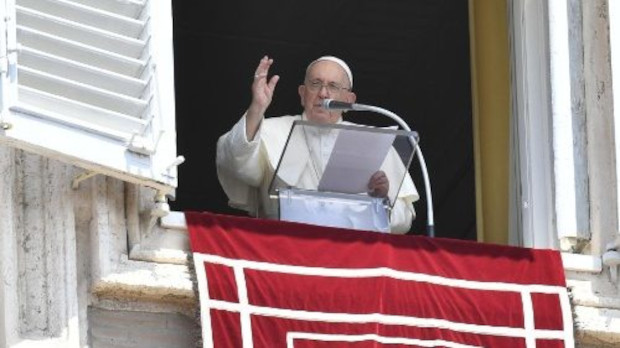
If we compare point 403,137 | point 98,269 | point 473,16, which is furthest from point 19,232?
point 473,16

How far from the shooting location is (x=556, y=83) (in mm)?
13914

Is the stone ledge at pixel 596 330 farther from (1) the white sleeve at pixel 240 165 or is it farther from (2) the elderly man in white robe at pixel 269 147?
(1) the white sleeve at pixel 240 165

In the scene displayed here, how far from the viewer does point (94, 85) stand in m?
12.9

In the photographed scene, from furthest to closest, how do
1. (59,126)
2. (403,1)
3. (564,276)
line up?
(403,1), (564,276), (59,126)

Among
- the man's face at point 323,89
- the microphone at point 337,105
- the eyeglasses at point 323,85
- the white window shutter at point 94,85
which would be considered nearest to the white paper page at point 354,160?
the microphone at point 337,105

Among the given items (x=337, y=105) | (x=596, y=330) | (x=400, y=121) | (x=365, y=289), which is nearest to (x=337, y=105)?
(x=337, y=105)

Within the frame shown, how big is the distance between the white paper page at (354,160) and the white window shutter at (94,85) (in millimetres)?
872

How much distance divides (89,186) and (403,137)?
1218 mm

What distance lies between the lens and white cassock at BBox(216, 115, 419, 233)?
14.0m

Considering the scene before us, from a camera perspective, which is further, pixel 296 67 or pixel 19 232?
pixel 296 67

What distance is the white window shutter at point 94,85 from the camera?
12.6 metres

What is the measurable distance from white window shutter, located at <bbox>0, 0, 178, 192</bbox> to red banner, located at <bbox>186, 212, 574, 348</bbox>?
1.26 ft

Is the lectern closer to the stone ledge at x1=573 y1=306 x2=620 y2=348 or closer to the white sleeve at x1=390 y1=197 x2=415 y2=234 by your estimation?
the white sleeve at x1=390 y1=197 x2=415 y2=234

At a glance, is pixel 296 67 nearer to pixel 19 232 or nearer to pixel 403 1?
pixel 403 1
